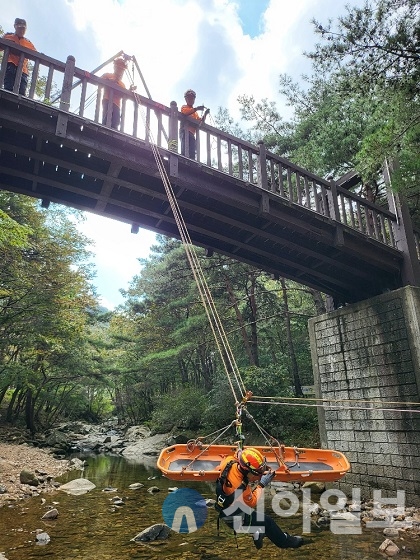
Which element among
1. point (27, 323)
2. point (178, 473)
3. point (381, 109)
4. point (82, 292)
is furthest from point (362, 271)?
point (82, 292)

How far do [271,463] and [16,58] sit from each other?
24.0 ft

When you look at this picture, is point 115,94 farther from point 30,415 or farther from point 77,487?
point 30,415

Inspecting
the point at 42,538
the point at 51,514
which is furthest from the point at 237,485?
the point at 51,514

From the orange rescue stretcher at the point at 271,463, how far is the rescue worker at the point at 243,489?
1.25ft

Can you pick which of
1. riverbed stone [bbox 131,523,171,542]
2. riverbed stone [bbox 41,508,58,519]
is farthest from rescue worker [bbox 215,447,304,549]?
riverbed stone [bbox 41,508,58,519]

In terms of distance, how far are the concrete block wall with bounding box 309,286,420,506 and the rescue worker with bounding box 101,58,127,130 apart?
6.86 metres

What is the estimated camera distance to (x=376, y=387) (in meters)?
9.05

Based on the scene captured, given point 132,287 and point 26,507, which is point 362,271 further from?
point 132,287

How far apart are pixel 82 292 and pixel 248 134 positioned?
1114 centimetres

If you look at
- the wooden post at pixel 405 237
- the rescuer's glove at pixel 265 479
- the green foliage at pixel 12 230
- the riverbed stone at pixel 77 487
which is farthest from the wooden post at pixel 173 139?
the riverbed stone at pixel 77 487

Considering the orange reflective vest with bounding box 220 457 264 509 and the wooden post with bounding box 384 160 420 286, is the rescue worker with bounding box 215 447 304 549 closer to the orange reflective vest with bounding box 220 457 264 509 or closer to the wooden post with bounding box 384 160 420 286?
the orange reflective vest with bounding box 220 457 264 509

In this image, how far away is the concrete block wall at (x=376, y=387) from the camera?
322 inches

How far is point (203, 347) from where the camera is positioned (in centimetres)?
2441

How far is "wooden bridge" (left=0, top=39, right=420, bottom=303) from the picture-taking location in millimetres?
6121
